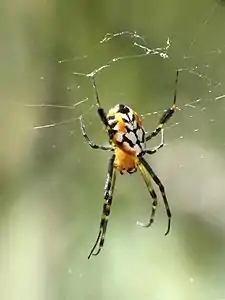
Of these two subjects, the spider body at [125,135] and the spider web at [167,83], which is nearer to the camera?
the spider body at [125,135]

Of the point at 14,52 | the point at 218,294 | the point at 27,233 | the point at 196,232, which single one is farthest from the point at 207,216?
the point at 14,52

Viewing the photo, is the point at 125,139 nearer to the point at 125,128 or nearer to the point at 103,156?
the point at 125,128

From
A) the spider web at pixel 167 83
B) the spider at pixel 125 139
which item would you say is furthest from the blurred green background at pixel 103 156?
the spider at pixel 125 139

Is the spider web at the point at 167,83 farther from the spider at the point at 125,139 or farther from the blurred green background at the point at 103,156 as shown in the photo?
the spider at the point at 125,139

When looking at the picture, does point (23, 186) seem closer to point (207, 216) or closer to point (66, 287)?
point (66, 287)

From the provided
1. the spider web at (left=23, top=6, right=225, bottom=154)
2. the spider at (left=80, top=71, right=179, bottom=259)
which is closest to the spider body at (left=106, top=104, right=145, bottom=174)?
the spider at (left=80, top=71, right=179, bottom=259)

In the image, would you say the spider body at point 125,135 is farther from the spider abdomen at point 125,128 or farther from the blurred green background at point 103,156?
the blurred green background at point 103,156

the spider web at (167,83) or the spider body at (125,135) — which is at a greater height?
the spider web at (167,83)

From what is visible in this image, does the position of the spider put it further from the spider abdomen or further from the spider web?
the spider web
